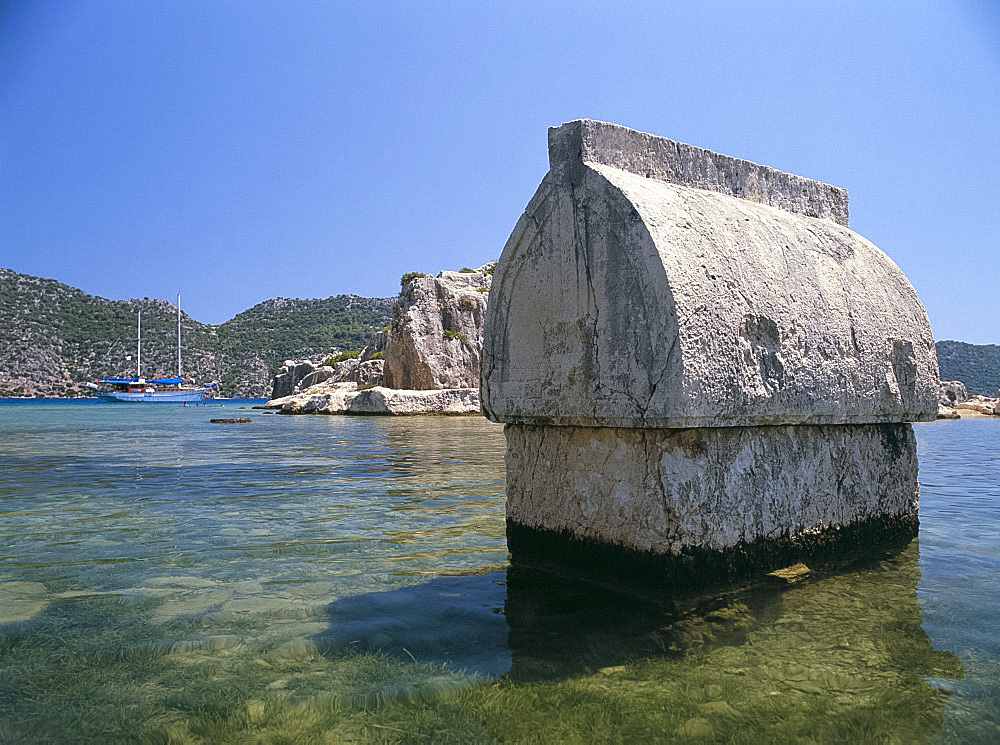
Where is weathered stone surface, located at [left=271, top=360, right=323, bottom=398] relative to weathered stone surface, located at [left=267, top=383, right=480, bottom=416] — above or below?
above

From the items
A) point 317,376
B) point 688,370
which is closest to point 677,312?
point 688,370

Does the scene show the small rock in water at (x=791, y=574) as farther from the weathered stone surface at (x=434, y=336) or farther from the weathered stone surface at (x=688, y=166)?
the weathered stone surface at (x=434, y=336)

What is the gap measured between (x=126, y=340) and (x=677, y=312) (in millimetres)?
85156

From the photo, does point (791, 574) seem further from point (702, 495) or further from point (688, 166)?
point (688, 166)

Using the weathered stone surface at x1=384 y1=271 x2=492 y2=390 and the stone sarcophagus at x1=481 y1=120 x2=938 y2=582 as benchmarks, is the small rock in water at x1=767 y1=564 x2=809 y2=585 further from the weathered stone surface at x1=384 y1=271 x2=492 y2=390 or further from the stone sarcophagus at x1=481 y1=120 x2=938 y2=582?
the weathered stone surface at x1=384 y1=271 x2=492 y2=390

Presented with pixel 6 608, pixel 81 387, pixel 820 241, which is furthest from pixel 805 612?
pixel 81 387

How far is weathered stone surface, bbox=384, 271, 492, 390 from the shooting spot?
3359 centimetres

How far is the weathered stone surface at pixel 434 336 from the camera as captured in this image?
110ft

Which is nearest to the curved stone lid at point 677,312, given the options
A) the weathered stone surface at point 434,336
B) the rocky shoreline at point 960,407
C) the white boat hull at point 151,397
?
the weathered stone surface at point 434,336

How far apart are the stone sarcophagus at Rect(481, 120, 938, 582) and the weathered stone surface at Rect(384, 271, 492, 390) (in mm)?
28627

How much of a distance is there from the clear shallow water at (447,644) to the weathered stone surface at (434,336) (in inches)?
1118

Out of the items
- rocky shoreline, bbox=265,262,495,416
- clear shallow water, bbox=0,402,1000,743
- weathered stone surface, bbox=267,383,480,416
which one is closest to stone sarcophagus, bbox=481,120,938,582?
clear shallow water, bbox=0,402,1000,743

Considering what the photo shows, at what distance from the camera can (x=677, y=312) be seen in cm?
284

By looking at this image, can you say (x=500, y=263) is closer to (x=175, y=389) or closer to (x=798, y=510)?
(x=798, y=510)
